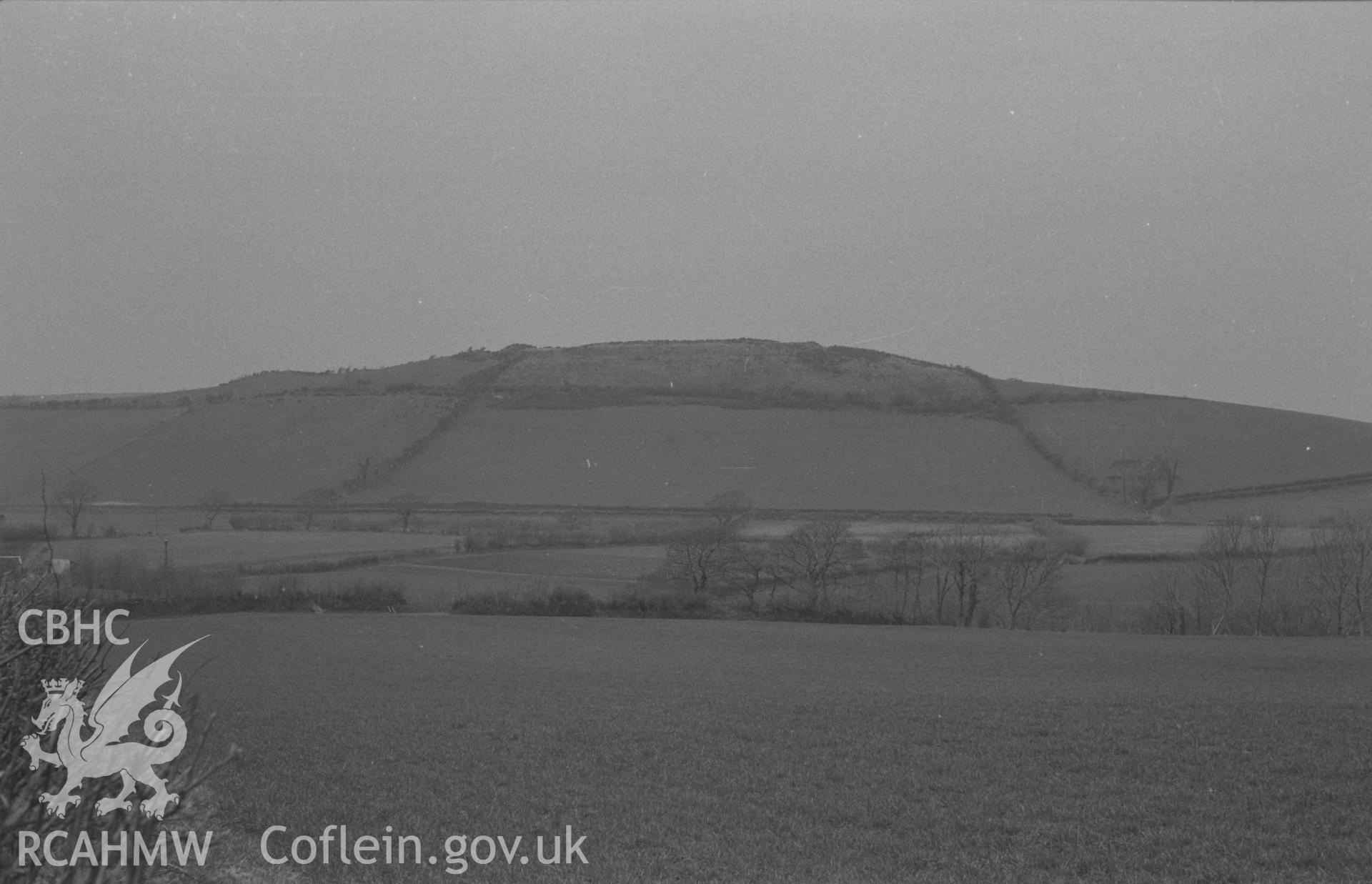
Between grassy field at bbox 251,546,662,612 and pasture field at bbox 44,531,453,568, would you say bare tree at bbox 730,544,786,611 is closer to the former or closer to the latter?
grassy field at bbox 251,546,662,612

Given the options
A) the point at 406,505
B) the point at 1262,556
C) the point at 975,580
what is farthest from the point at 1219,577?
the point at 406,505

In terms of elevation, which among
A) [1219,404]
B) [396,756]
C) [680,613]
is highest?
[1219,404]

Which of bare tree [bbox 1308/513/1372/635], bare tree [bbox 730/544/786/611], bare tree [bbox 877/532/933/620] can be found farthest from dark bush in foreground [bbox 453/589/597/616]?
bare tree [bbox 1308/513/1372/635]

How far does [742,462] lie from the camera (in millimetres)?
60094

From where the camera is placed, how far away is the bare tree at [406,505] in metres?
51.9

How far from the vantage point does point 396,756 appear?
10328mm

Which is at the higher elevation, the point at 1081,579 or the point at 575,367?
the point at 575,367

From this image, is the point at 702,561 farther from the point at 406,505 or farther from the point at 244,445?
the point at 244,445

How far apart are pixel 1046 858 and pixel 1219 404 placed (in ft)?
222

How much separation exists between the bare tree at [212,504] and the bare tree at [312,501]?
131 inches

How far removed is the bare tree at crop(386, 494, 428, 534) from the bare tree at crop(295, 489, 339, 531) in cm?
296

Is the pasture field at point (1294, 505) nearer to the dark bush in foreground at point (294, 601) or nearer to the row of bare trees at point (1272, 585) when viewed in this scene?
the row of bare trees at point (1272, 585)

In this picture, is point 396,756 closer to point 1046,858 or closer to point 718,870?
point 718,870

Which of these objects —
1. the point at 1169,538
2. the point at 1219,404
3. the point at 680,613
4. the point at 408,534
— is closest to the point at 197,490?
the point at 408,534
